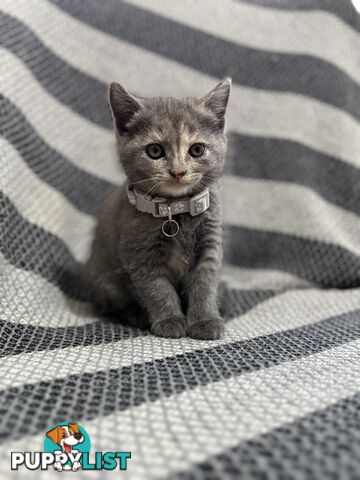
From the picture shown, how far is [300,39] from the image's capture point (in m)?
1.57

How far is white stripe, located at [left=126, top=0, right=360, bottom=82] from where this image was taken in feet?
5.07

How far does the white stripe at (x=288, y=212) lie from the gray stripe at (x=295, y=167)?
0.02m

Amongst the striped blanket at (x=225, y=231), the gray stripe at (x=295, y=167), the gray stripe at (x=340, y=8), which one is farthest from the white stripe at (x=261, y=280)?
the gray stripe at (x=340, y=8)

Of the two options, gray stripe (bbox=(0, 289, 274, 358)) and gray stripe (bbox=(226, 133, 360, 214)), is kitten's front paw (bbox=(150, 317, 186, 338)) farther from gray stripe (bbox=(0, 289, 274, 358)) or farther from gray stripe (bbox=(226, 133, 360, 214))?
gray stripe (bbox=(226, 133, 360, 214))

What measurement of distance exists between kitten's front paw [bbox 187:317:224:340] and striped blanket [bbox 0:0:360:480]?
0.04 m

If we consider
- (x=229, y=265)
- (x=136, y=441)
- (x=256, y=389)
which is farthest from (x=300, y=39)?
(x=136, y=441)

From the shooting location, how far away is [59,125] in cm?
144

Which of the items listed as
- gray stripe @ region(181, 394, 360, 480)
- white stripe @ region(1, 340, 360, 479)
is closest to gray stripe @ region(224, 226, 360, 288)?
white stripe @ region(1, 340, 360, 479)

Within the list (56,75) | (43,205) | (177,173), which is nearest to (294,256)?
(177,173)

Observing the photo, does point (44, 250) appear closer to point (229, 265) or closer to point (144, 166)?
point (144, 166)

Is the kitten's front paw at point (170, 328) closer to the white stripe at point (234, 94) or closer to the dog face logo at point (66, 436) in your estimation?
the dog face logo at point (66, 436)

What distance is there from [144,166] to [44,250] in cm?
43

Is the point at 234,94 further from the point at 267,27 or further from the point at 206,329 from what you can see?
the point at 206,329

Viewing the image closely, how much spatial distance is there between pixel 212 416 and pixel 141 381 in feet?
0.54
